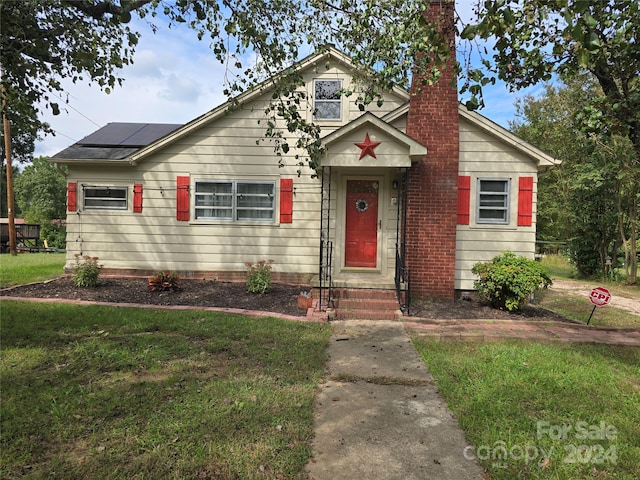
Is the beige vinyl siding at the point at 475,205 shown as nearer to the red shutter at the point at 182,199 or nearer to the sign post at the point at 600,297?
the sign post at the point at 600,297

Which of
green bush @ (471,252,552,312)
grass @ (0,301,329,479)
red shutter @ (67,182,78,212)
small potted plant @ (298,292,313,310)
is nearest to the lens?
grass @ (0,301,329,479)

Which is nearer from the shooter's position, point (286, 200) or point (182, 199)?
point (286, 200)

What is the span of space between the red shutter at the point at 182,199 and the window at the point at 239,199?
253 millimetres

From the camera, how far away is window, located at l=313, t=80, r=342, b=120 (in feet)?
31.0

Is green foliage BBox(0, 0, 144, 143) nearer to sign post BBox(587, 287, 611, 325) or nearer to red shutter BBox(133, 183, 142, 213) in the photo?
red shutter BBox(133, 183, 142, 213)

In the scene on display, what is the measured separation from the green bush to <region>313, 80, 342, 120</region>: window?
205 inches

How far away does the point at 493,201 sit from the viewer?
8.59 m

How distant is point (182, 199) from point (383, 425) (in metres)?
8.10

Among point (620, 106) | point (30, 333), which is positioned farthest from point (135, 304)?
point (620, 106)

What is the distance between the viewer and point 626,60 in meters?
4.16

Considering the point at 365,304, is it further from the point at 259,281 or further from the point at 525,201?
the point at 525,201

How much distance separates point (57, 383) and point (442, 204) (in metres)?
7.03

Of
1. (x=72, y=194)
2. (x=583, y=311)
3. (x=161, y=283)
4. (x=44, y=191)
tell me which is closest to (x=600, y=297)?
(x=583, y=311)

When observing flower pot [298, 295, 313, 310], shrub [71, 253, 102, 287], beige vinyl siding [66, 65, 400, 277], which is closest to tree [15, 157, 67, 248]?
beige vinyl siding [66, 65, 400, 277]
